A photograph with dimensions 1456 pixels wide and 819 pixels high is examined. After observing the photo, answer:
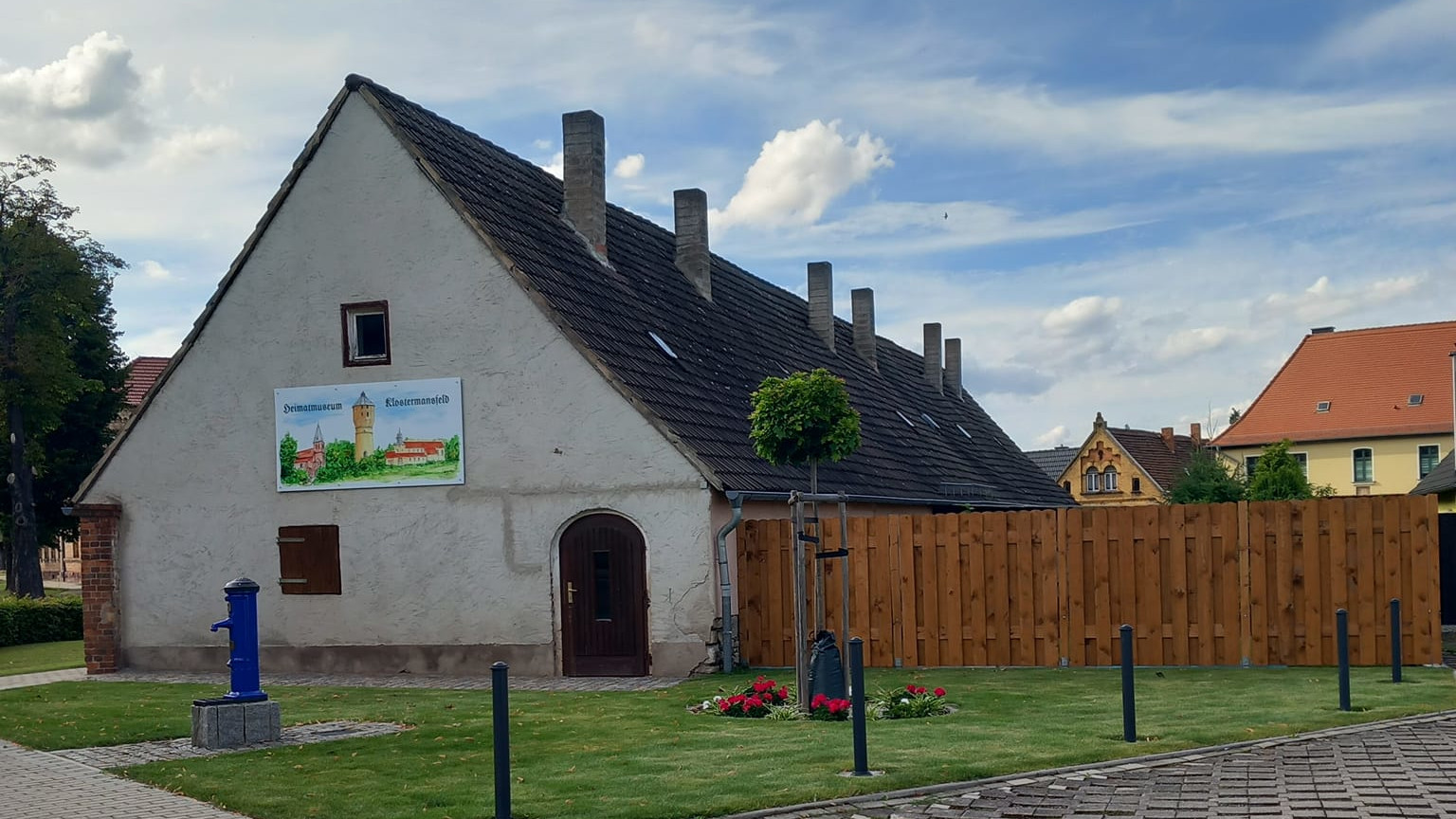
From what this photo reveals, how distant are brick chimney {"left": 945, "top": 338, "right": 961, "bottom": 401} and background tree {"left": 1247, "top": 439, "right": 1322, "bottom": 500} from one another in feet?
30.3

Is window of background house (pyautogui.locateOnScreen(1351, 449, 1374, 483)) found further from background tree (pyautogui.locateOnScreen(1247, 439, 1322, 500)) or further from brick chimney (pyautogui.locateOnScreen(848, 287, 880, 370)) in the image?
brick chimney (pyautogui.locateOnScreen(848, 287, 880, 370))

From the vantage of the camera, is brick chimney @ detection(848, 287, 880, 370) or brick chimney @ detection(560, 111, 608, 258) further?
brick chimney @ detection(848, 287, 880, 370)

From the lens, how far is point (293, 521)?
21359 mm

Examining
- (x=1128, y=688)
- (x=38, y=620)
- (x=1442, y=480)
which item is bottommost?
(x=38, y=620)

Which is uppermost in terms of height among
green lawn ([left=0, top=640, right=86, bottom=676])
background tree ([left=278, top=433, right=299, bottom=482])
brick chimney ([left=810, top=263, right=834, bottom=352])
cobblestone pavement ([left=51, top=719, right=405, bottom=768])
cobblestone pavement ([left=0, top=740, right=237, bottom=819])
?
brick chimney ([left=810, top=263, right=834, bottom=352])

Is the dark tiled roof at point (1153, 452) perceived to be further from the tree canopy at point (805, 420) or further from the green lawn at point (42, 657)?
the tree canopy at point (805, 420)

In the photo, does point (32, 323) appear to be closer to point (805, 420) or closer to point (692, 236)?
point (692, 236)

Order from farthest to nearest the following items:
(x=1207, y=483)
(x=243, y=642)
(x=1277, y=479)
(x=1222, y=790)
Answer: (x=1207, y=483)
(x=1277, y=479)
(x=243, y=642)
(x=1222, y=790)

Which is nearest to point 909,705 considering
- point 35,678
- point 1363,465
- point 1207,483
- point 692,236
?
point 35,678

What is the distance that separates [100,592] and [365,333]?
5.73m

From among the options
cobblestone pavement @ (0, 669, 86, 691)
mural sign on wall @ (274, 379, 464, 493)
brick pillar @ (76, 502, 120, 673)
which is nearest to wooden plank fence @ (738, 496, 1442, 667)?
mural sign on wall @ (274, 379, 464, 493)

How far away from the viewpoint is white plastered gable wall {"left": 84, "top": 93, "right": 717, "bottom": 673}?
773 inches

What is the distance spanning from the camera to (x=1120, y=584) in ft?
63.0

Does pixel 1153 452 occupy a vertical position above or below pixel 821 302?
below
